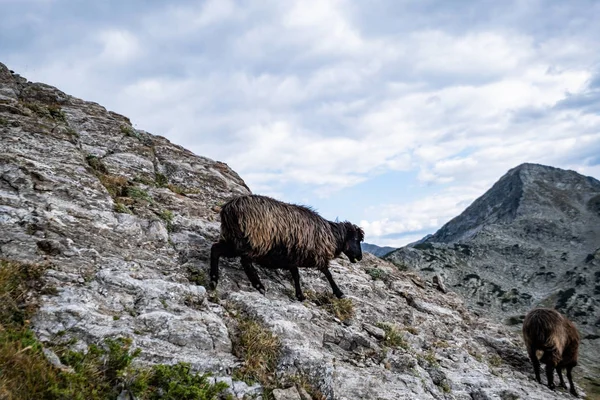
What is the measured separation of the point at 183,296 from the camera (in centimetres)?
723

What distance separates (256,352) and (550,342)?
946 cm

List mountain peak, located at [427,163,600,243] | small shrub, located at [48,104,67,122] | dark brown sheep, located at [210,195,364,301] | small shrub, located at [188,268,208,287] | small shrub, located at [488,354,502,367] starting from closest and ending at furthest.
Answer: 1. small shrub, located at [188,268,208,287]
2. dark brown sheep, located at [210,195,364,301]
3. small shrub, located at [488,354,502,367]
4. small shrub, located at [48,104,67,122]
5. mountain peak, located at [427,163,600,243]

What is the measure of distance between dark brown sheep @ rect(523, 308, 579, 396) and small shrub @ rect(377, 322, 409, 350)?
4955 mm

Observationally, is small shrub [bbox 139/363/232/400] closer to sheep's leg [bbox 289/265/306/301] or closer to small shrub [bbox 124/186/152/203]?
sheep's leg [bbox 289/265/306/301]

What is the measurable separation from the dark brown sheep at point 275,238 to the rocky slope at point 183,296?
0.52 m

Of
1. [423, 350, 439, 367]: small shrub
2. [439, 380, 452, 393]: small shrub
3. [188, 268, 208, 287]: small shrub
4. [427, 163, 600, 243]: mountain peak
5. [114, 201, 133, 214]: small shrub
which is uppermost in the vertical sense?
[427, 163, 600, 243]: mountain peak

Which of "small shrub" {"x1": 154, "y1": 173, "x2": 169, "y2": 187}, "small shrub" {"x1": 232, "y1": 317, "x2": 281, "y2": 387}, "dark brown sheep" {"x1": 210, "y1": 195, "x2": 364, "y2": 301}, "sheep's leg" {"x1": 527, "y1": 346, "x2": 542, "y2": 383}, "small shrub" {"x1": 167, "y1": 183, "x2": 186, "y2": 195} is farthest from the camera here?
"small shrub" {"x1": 154, "y1": 173, "x2": 169, "y2": 187}

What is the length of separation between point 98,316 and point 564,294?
175ft

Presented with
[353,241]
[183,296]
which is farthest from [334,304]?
[183,296]

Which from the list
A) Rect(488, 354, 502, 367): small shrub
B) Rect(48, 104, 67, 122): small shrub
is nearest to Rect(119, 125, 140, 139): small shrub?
Rect(48, 104, 67, 122): small shrub

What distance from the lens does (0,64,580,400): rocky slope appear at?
6180 millimetres

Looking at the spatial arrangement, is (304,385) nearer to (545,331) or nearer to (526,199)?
(545,331)

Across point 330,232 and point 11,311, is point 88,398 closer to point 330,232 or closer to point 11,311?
point 11,311

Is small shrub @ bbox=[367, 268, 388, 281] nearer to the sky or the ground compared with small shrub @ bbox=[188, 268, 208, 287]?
nearer to the ground
